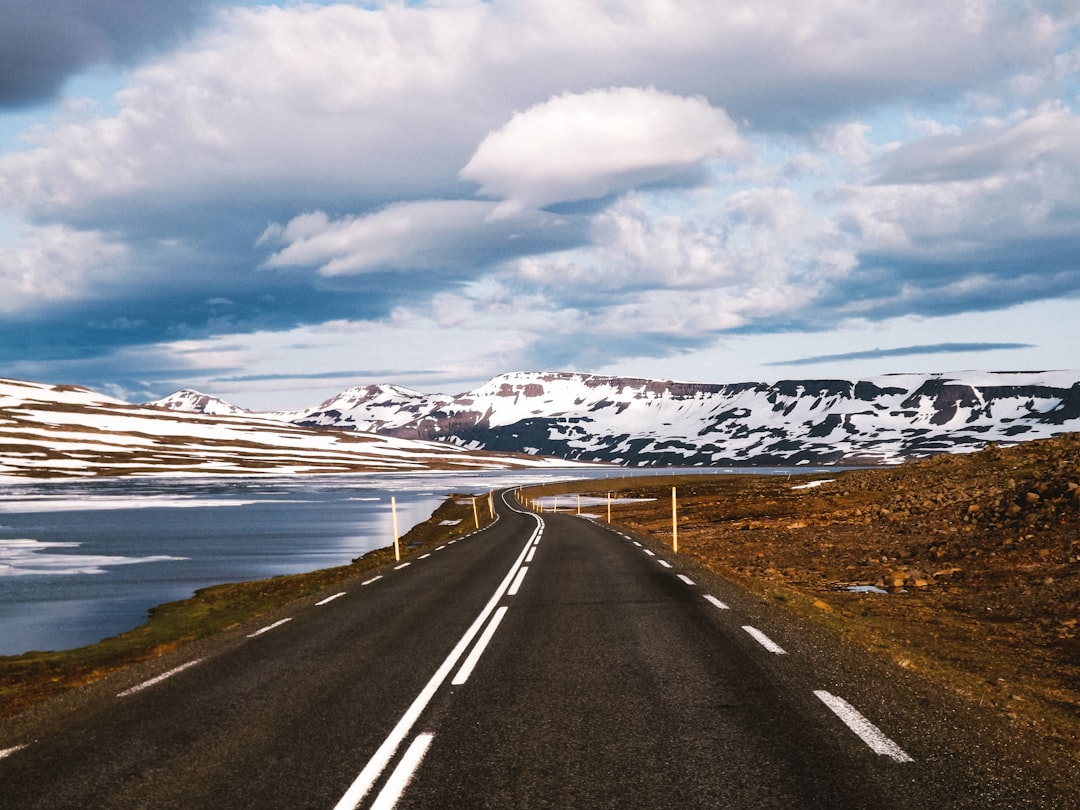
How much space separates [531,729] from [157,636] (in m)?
16.0

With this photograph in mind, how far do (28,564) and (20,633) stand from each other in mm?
17980

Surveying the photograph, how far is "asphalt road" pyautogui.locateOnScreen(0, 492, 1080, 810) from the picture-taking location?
6.44 metres

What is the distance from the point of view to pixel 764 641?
39.9ft

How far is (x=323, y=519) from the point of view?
231 feet

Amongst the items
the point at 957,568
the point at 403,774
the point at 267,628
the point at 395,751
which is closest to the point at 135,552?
the point at 267,628

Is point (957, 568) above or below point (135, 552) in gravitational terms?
above

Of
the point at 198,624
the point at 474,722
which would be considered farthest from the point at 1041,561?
the point at 198,624

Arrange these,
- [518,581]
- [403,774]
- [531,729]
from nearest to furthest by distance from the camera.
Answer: [403,774] → [531,729] → [518,581]

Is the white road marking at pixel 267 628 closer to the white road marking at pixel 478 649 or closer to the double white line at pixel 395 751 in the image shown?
the white road marking at pixel 478 649

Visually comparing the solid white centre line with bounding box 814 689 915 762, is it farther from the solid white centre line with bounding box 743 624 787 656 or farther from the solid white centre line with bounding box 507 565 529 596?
the solid white centre line with bounding box 507 565 529 596

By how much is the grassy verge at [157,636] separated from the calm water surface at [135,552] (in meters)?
1.29

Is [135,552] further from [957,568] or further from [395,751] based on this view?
[395,751]

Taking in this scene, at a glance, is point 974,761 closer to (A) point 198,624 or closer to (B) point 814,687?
(B) point 814,687

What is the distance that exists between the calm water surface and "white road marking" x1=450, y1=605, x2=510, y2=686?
40.7 feet
